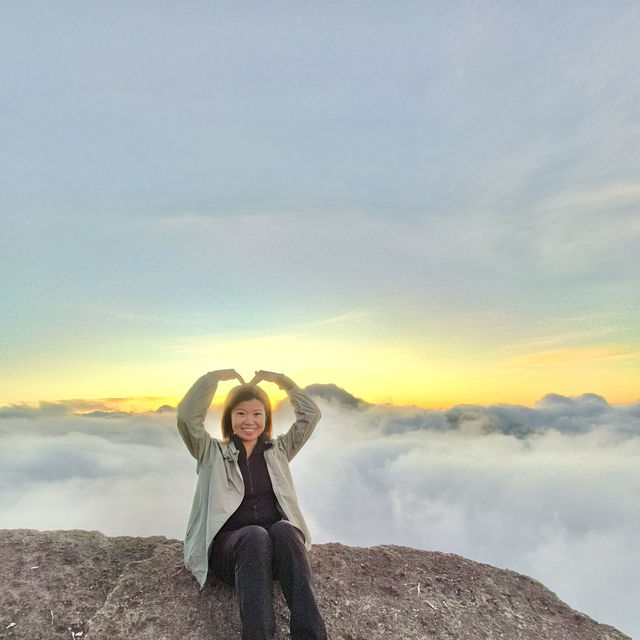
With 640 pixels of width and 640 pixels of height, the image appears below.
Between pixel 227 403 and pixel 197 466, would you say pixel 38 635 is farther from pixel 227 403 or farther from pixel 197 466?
pixel 227 403

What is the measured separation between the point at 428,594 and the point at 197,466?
306 cm

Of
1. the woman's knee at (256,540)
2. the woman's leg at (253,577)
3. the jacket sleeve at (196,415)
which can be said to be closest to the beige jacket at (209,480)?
the jacket sleeve at (196,415)

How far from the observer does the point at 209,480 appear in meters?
5.83

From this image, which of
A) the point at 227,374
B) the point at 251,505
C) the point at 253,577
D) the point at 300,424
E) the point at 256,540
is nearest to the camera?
the point at 253,577

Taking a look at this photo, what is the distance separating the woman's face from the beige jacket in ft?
0.57

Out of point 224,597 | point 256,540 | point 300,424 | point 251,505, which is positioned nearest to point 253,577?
point 256,540

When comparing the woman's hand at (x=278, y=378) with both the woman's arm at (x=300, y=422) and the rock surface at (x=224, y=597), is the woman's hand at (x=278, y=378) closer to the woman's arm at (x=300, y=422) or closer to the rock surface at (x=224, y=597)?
the woman's arm at (x=300, y=422)

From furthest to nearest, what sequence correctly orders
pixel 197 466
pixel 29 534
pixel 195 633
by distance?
pixel 29 534
pixel 197 466
pixel 195 633

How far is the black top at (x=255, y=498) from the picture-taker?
5.71 meters

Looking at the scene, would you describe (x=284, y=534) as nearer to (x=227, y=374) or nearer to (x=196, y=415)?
(x=196, y=415)

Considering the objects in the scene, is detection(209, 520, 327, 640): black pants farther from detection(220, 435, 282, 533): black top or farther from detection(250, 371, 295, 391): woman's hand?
detection(250, 371, 295, 391): woman's hand

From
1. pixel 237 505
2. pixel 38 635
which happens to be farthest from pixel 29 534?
pixel 237 505

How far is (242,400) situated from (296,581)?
1.96 m

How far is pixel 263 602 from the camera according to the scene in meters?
4.78
